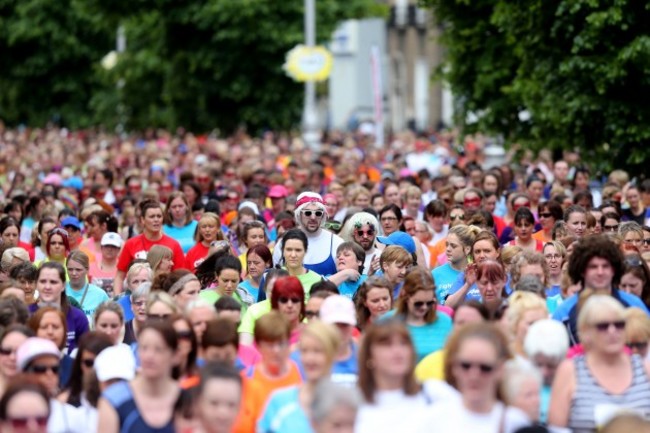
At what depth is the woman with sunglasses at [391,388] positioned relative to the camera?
8109 millimetres

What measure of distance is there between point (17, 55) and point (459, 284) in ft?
163

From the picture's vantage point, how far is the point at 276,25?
138 feet

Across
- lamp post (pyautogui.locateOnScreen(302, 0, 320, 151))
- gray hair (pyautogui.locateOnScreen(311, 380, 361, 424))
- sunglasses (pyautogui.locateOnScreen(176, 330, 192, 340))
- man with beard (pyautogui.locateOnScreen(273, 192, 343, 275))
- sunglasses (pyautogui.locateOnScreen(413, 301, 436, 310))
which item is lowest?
gray hair (pyautogui.locateOnScreen(311, 380, 361, 424))

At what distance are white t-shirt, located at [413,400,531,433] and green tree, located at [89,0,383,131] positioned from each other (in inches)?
1323

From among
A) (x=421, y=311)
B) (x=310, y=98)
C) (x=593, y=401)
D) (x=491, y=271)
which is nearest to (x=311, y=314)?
(x=421, y=311)

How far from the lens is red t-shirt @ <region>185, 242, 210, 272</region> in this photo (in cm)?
1568

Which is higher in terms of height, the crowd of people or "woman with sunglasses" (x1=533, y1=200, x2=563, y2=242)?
"woman with sunglasses" (x1=533, y1=200, x2=563, y2=242)

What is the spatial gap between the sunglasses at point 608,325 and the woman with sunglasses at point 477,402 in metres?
0.81

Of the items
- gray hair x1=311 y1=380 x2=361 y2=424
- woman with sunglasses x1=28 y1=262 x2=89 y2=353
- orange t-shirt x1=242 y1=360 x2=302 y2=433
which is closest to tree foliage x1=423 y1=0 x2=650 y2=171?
woman with sunglasses x1=28 y1=262 x2=89 y2=353

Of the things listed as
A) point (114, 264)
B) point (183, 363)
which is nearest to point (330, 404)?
point (183, 363)

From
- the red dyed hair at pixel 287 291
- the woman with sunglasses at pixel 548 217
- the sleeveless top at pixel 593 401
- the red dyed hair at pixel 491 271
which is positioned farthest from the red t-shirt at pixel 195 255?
the sleeveless top at pixel 593 401

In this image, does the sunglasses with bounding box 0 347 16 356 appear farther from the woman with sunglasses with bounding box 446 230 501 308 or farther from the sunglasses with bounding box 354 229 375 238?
the sunglasses with bounding box 354 229 375 238

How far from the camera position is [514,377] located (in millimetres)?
8203

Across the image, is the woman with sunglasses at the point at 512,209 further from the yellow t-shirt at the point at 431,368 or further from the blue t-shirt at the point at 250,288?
the yellow t-shirt at the point at 431,368
